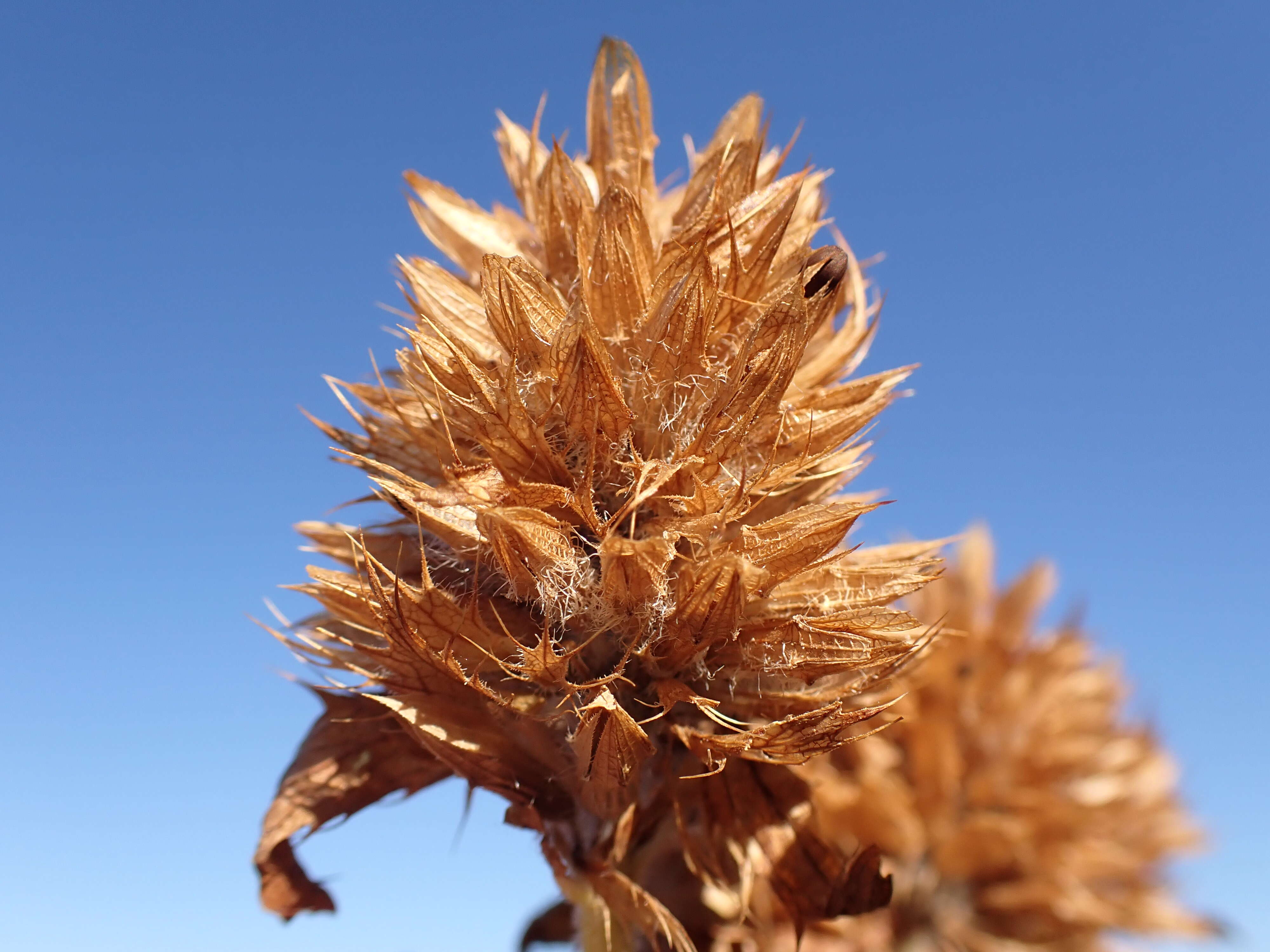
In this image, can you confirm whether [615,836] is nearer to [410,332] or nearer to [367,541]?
[367,541]

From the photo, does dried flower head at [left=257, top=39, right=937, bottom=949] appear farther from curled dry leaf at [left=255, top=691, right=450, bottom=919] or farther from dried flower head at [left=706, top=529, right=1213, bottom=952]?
dried flower head at [left=706, top=529, right=1213, bottom=952]

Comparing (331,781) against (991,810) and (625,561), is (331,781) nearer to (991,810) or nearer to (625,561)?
(625,561)

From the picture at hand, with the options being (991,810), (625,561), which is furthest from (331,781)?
(991,810)

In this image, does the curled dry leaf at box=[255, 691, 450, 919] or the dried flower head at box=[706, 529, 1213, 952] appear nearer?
the curled dry leaf at box=[255, 691, 450, 919]

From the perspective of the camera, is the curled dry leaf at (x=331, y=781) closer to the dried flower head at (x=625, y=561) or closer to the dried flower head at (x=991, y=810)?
the dried flower head at (x=625, y=561)

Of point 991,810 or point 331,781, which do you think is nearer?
point 331,781

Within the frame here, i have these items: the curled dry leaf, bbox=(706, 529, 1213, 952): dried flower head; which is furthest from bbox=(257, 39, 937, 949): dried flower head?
bbox=(706, 529, 1213, 952): dried flower head
